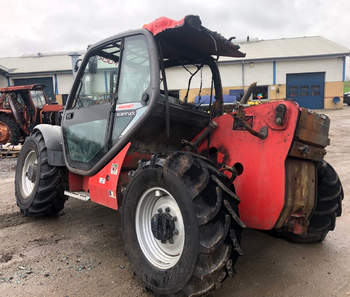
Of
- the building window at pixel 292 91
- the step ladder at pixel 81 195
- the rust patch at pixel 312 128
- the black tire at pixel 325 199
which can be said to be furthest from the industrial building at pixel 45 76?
the rust patch at pixel 312 128

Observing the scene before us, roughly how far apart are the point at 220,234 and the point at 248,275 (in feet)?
3.07

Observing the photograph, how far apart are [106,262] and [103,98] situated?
1.67 m

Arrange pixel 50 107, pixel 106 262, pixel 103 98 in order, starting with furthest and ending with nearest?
pixel 50 107 → pixel 103 98 → pixel 106 262

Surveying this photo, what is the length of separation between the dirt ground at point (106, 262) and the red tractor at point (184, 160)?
0.89 feet

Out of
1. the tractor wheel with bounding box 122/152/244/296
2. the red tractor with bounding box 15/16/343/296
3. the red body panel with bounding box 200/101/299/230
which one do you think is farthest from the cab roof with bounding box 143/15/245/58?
the tractor wheel with bounding box 122/152/244/296

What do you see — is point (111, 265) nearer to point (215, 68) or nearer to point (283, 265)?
point (283, 265)

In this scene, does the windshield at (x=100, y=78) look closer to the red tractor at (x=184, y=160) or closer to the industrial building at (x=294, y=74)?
the red tractor at (x=184, y=160)

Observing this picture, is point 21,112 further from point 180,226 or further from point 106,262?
point 180,226

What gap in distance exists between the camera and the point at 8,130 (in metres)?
11.3

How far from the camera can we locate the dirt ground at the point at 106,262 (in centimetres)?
268

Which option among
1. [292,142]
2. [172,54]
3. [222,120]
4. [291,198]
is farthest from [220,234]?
[172,54]

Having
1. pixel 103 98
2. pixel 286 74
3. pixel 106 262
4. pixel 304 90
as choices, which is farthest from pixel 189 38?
pixel 304 90

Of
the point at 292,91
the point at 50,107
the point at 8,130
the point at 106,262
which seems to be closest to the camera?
the point at 106,262

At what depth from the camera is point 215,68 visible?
3812mm
